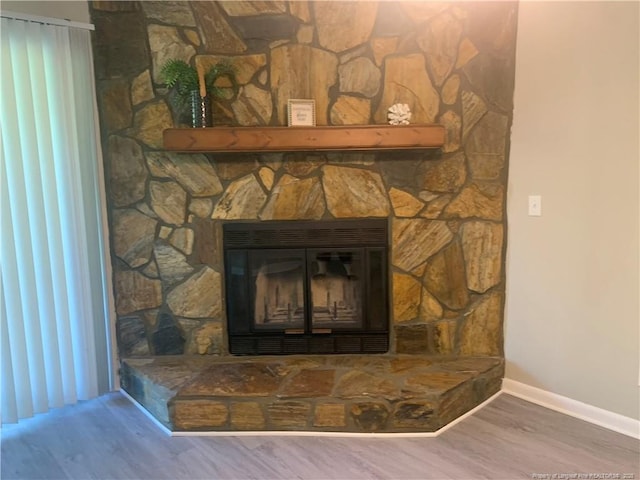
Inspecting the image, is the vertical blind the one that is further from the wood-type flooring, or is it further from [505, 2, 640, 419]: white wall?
[505, 2, 640, 419]: white wall

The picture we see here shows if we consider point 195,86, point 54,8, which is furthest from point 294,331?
point 54,8

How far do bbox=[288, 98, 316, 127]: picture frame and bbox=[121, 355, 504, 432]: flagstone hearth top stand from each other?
1425 mm

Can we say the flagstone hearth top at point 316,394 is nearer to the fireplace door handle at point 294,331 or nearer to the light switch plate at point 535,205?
the fireplace door handle at point 294,331

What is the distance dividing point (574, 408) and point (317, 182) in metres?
1.91

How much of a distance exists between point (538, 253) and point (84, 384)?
109 inches

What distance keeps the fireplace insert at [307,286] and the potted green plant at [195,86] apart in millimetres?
694

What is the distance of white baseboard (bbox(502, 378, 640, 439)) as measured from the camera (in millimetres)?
2303

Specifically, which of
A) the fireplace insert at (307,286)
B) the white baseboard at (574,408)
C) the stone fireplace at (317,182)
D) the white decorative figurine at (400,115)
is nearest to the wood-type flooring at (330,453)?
the white baseboard at (574,408)

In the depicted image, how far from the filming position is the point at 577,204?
7.87 ft

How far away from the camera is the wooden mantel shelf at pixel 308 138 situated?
8.16 ft

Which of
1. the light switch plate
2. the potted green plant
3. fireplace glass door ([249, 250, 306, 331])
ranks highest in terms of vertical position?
the potted green plant

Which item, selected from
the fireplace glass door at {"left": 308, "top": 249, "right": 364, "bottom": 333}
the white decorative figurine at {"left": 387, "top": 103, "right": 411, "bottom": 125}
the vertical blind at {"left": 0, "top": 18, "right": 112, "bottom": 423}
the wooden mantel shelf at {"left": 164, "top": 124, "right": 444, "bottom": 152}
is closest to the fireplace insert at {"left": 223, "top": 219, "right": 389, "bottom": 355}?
the fireplace glass door at {"left": 308, "top": 249, "right": 364, "bottom": 333}

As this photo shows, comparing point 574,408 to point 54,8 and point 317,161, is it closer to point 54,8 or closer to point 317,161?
point 317,161

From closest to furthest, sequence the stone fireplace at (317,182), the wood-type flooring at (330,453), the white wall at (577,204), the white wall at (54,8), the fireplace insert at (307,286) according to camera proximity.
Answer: the wood-type flooring at (330,453) < the white wall at (577,204) < the white wall at (54,8) < the stone fireplace at (317,182) < the fireplace insert at (307,286)
